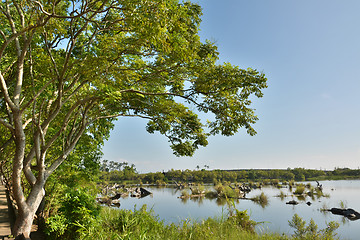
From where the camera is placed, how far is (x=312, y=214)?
19859mm

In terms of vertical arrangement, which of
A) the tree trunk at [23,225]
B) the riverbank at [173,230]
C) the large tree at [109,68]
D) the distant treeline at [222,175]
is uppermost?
the large tree at [109,68]

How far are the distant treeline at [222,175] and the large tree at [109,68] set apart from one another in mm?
68851

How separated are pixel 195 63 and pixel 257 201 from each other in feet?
79.2

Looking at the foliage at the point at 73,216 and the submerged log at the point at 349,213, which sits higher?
the foliage at the point at 73,216

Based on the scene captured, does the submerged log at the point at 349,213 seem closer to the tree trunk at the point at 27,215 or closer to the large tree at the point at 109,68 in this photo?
the large tree at the point at 109,68

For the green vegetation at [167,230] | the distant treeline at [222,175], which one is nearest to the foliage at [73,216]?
the green vegetation at [167,230]

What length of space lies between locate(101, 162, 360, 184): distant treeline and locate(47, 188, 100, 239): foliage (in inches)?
2752

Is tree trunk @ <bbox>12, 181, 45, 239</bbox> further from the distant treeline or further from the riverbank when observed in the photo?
the distant treeline

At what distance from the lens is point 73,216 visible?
6398 mm

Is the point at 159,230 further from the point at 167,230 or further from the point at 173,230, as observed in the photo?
the point at 173,230

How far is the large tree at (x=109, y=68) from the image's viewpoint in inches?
225

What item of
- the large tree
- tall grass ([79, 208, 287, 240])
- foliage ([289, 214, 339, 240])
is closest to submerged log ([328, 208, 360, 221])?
foliage ([289, 214, 339, 240])

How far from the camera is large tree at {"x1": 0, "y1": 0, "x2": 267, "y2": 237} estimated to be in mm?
5723

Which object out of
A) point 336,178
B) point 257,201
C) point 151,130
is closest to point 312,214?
point 257,201
